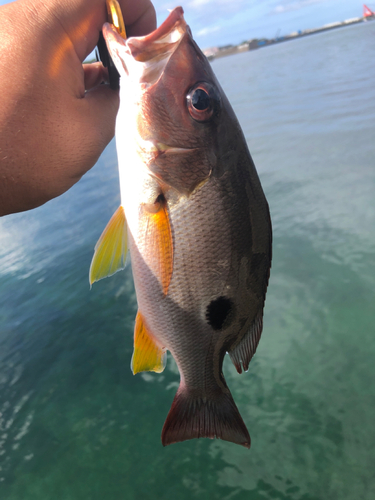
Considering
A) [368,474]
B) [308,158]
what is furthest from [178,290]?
[308,158]

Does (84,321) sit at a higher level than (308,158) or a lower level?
higher

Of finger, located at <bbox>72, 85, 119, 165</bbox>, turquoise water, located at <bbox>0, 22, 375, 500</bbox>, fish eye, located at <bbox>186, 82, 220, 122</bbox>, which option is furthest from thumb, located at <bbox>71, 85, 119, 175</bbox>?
turquoise water, located at <bbox>0, 22, 375, 500</bbox>

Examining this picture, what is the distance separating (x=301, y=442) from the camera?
2.87m

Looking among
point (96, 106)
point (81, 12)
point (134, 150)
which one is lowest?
point (134, 150)

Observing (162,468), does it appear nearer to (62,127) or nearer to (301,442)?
(301,442)

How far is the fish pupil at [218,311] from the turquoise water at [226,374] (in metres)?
1.96

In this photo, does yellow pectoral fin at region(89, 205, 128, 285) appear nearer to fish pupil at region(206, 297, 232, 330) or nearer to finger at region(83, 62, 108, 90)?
fish pupil at region(206, 297, 232, 330)

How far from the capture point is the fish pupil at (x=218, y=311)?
52.5 inches

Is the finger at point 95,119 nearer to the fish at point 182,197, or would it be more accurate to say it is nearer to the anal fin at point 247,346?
the fish at point 182,197

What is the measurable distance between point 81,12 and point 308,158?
7.18 metres

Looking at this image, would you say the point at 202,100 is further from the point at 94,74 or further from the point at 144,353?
the point at 144,353

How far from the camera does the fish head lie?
3.81ft

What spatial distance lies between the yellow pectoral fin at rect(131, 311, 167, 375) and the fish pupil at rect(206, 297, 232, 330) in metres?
0.25

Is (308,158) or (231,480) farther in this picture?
(308,158)
